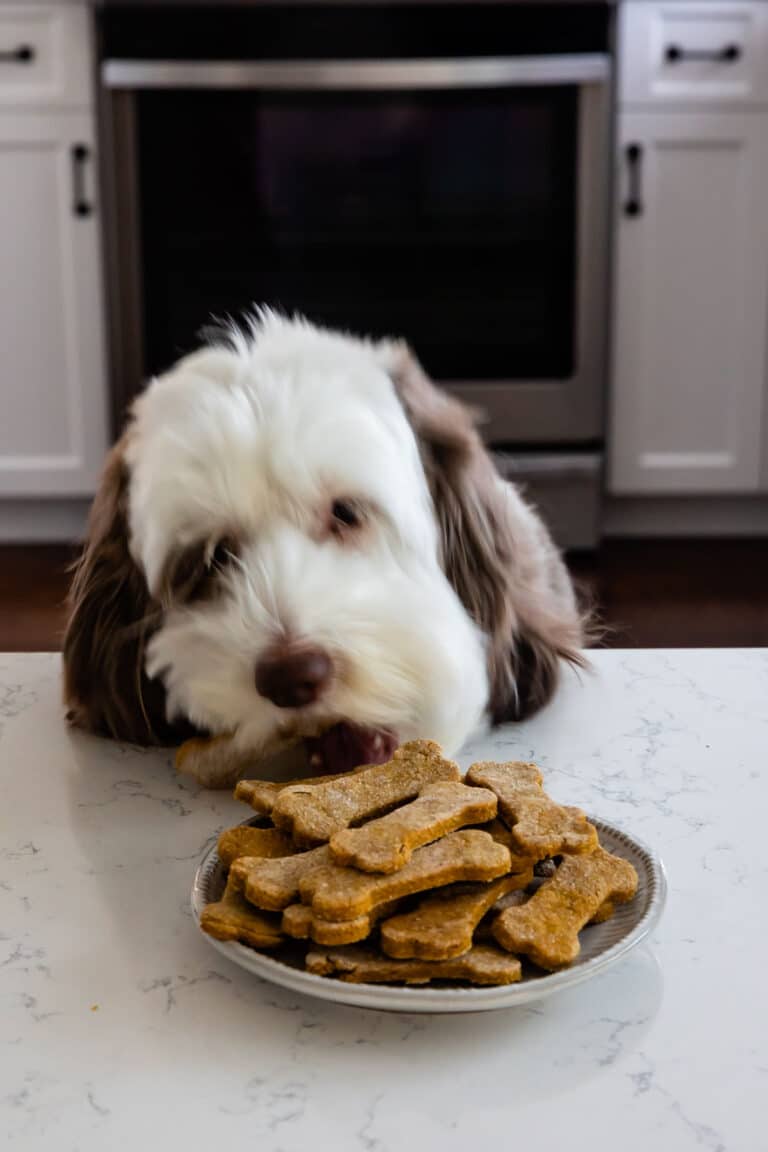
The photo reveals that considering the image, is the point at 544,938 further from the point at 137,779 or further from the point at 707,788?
the point at 137,779

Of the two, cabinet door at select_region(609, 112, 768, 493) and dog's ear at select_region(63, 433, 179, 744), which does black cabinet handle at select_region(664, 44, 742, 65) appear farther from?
dog's ear at select_region(63, 433, 179, 744)

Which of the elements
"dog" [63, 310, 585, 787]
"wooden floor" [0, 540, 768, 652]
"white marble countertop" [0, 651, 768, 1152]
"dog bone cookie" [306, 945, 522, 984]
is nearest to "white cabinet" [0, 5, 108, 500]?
"wooden floor" [0, 540, 768, 652]

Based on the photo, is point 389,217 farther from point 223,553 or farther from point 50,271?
point 223,553

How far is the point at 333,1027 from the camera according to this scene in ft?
2.45

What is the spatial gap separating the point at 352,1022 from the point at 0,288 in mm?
3126

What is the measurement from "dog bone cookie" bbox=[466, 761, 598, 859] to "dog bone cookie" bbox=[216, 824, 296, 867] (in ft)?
0.44

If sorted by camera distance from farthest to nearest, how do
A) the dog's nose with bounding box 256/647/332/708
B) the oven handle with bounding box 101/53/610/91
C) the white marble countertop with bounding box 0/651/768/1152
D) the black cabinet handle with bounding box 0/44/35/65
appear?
1. the black cabinet handle with bounding box 0/44/35/65
2. the oven handle with bounding box 101/53/610/91
3. the dog's nose with bounding box 256/647/332/708
4. the white marble countertop with bounding box 0/651/768/1152

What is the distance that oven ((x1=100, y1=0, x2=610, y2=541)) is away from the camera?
3293 mm

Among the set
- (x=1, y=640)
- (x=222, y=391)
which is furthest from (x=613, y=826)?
(x=1, y=640)

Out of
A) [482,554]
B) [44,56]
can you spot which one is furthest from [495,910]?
[44,56]

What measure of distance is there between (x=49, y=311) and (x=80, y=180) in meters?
0.35

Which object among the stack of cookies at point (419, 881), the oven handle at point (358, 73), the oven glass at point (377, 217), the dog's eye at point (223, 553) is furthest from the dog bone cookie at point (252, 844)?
the oven handle at point (358, 73)

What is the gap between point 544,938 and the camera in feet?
2.47

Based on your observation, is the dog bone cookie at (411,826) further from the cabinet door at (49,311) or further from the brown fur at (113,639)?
the cabinet door at (49,311)
